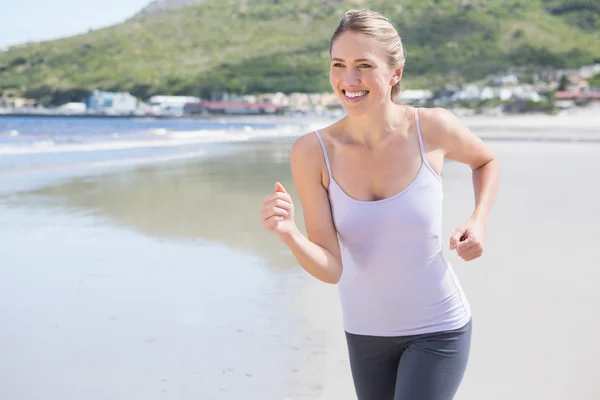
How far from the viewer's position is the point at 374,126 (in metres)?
2.15

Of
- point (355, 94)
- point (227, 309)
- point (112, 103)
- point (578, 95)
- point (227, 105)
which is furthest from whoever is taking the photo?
point (112, 103)

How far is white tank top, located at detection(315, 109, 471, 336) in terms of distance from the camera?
205 cm

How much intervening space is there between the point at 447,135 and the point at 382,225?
356 millimetres

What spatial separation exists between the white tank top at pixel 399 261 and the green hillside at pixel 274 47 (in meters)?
115

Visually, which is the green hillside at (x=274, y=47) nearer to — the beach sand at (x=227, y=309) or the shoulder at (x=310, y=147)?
the beach sand at (x=227, y=309)

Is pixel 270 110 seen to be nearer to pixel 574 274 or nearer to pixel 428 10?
pixel 428 10

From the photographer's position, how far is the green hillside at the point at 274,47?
125188mm

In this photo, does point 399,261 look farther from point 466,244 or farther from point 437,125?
point 437,125

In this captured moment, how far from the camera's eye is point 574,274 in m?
5.88

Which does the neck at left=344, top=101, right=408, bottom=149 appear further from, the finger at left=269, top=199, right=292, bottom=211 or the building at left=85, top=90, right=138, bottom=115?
the building at left=85, top=90, right=138, bottom=115

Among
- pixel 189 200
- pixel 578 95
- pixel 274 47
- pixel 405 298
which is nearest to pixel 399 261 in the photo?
pixel 405 298

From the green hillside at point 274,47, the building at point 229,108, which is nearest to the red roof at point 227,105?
the building at point 229,108

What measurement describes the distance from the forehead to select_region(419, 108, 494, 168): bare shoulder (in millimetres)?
256

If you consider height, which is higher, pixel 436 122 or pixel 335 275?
pixel 436 122
